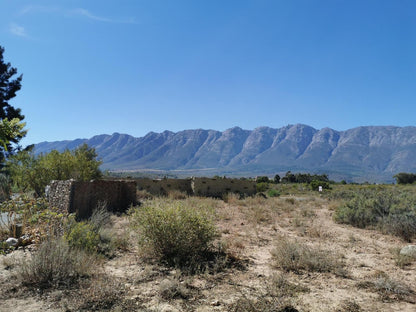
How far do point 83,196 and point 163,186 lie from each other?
11409mm

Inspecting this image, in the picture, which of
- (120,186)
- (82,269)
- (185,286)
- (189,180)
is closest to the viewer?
(185,286)

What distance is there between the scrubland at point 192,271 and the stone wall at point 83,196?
2867 millimetres

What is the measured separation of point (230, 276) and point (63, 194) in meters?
8.04

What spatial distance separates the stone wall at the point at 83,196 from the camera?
10.9 m

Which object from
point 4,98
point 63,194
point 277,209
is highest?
point 4,98

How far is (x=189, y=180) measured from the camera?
959 inches

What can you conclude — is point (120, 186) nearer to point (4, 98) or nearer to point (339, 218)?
point (339, 218)

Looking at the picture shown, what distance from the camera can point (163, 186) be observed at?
22.8m

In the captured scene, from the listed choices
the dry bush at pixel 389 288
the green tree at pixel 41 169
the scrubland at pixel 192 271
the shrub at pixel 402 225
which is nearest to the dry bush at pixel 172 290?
the scrubland at pixel 192 271

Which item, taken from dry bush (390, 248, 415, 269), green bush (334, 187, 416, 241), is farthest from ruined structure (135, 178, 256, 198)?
dry bush (390, 248, 415, 269)

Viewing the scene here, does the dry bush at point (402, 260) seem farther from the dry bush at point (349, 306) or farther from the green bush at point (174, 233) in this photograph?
the green bush at point (174, 233)

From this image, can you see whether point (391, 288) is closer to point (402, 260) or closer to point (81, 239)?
point (402, 260)

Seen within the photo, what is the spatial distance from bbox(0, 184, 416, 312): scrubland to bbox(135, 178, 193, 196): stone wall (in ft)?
42.7

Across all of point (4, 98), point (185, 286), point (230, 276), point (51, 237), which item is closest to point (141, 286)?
point (185, 286)
